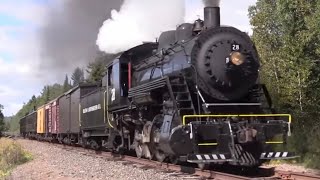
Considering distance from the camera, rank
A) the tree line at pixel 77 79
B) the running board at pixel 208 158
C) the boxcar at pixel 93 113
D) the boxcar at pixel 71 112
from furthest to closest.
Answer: the tree line at pixel 77 79, the boxcar at pixel 71 112, the boxcar at pixel 93 113, the running board at pixel 208 158

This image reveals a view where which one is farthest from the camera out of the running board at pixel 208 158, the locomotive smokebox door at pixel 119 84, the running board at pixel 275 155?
the locomotive smokebox door at pixel 119 84

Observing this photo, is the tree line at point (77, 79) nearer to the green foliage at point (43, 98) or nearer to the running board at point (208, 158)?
the green foliage at point (43, 98)

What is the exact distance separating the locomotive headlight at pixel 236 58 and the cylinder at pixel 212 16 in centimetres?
106

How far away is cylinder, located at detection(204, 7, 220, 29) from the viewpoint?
1139 centimetres

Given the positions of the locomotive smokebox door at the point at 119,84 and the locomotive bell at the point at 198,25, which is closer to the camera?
the locomotive bell at the point at 198,25

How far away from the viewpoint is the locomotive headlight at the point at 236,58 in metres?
10.7

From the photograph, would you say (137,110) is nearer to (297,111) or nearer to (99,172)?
(99,172)

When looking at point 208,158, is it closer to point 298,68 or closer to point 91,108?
point 298,68

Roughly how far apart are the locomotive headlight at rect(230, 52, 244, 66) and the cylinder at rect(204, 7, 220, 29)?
1058 mm

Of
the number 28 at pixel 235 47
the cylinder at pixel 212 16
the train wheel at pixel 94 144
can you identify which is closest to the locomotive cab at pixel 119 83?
the cylinder at pixel 212 16

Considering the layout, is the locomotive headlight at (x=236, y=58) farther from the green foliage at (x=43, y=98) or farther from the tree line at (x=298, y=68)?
the green foliage at (x=43, y=98)

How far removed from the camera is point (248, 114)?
10.8 m

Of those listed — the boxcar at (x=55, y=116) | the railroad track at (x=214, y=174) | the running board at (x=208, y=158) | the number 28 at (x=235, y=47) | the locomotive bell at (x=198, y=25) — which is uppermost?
the locomotive bell at (x=198, y=25)

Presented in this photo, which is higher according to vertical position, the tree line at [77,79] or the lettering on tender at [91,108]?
the tree line at [77,79]
